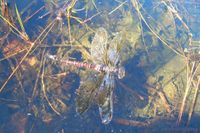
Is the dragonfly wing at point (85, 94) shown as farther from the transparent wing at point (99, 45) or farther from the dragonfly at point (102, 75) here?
the transparent wing at point (99, 45)

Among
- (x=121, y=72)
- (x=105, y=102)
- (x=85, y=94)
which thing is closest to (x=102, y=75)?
(x=121, y=72)

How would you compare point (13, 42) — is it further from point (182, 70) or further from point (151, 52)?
point (182, 70)

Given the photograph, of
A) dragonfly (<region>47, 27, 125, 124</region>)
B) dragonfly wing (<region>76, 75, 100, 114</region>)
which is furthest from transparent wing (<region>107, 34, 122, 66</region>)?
dragonfly wing (<region>76, 75, 100, 114</region>)

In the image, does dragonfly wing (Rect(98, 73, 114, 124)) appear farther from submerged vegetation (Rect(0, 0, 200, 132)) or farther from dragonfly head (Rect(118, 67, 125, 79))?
dragonfly head (Rect(118, 67, 125, 79))

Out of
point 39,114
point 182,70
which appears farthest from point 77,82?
point 182,70

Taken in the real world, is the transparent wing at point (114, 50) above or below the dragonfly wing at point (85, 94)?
above

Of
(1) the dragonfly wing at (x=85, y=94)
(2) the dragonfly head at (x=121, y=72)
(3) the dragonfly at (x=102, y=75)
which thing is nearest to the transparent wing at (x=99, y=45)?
(3) the dragonfly at (x=102, y=75)
